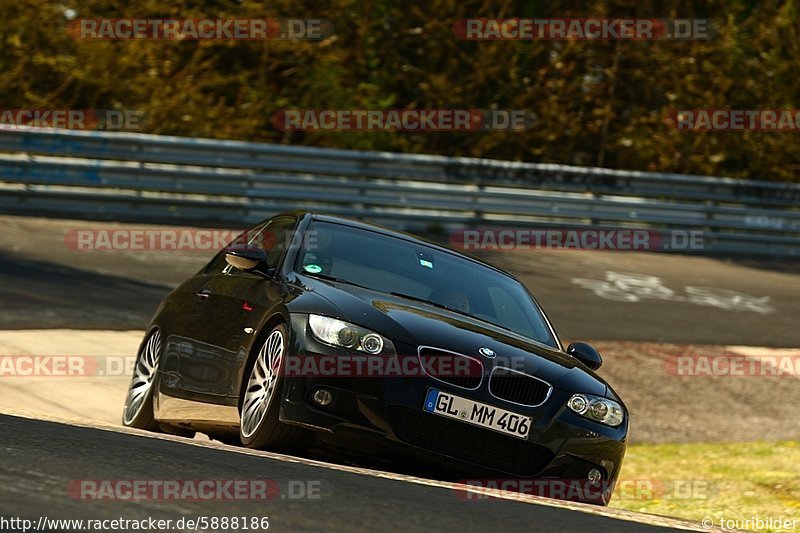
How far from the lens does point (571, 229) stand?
808 inches

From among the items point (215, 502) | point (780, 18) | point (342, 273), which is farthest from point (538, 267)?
point (215, 502)

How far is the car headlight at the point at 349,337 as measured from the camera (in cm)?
661

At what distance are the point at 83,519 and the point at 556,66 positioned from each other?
1967 centimetres

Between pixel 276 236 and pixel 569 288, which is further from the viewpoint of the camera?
pixel 569 288

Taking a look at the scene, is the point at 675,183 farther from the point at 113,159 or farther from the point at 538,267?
the point at 113,159

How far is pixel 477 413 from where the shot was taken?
663 centimetres

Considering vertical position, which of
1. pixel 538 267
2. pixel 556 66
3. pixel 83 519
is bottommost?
pixel 538 267
